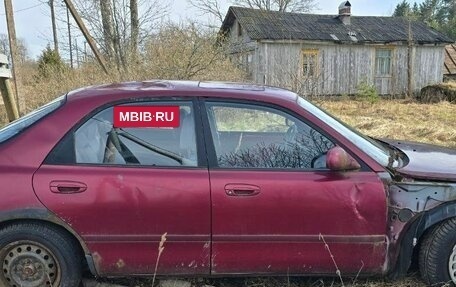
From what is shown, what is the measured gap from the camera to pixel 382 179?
2.65 meters

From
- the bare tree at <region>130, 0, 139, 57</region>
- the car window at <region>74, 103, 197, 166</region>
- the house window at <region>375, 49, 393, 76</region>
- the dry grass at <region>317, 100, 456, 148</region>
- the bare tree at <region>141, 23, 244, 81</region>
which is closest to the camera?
the car window at <region>74, 103, 197, 166</region>

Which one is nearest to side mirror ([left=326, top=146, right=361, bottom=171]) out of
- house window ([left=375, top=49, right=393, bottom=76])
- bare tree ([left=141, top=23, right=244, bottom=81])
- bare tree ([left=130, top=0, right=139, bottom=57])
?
A: bare tree ([left=141, top=23, right=244, bottom=81])

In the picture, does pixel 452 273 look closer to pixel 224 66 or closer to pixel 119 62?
pixel 224 66

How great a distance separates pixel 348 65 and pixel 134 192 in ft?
70.3

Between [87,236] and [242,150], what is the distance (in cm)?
121

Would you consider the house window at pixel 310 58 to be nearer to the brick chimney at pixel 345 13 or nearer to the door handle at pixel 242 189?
the brick chimney at pixel 345 13

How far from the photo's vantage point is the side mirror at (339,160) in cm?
257

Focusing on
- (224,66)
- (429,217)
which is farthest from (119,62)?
(429,217)

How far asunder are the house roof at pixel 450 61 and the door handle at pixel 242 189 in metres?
27.1

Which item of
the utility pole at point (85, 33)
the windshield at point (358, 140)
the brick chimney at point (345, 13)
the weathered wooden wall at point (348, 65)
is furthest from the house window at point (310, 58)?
the windshield at point (358, 140)

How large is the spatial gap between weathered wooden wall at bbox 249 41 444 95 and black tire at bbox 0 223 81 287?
17.2 metres

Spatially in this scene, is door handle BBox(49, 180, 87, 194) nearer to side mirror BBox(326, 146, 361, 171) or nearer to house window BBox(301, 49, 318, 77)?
side mirror BBox(326, 146, 361, 171)

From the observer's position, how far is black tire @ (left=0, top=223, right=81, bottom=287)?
2.57 m

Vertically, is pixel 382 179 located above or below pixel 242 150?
below
